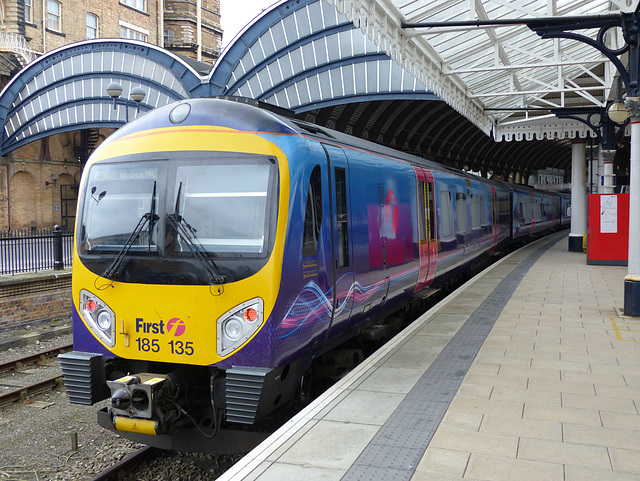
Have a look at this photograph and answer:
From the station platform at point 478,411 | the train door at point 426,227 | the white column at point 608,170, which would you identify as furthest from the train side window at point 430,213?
the white column at point 608,170

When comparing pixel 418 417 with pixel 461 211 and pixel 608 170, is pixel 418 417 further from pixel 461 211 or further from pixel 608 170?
pixel 608 170

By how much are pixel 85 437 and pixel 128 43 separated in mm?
24958

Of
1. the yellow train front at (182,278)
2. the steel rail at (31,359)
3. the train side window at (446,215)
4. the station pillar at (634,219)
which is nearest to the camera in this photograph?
the yellow train front at (182,278)

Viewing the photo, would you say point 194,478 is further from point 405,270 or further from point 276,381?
point 405,270

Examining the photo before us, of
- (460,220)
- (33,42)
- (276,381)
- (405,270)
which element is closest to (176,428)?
(276,381)

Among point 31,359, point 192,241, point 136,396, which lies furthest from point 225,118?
point 31,359

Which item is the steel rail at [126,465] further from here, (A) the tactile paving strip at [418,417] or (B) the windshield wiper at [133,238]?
(A) the tactile paving strip at [418,417]

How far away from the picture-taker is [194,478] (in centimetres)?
567

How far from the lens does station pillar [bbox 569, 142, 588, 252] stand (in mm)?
24016

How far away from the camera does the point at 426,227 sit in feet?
32.4

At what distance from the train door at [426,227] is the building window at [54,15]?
36041 millimetres

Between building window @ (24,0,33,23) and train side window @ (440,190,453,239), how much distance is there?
33.9 m

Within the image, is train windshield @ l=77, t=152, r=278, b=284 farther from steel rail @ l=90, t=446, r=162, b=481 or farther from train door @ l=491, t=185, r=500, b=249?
train door @ l=491, t=185, r=500, b=249

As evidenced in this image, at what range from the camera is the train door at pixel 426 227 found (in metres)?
9.63
